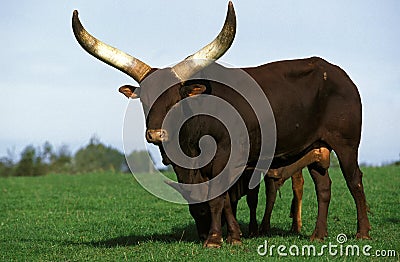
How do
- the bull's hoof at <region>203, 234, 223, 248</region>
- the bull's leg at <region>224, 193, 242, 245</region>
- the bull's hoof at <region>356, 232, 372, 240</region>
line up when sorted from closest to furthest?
the bull's hoof at <region>203, 234, 223, 248</region>, the bull's leg at <region>224, 193, 242, 245</region>, the bull's hoof at <region>356, 232, 372, 240</region>

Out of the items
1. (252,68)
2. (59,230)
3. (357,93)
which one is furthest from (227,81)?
(59,230)

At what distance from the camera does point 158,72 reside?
32.5 ft

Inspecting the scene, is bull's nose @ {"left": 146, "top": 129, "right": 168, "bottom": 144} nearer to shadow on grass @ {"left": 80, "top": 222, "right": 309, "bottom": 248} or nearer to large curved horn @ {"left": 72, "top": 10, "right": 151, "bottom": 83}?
large curved horn @ {"left": 72, "top": 10, "right": 151, "bottom": 83}

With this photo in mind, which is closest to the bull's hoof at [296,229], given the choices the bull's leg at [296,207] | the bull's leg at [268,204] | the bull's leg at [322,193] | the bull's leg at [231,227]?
the bull's leg at [296,207]

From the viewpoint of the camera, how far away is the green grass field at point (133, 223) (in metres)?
9.86

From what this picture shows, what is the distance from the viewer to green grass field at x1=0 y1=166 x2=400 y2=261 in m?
9.86

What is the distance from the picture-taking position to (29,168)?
5203 centimetres

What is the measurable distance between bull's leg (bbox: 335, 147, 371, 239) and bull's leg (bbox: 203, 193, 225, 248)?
7.47 ft

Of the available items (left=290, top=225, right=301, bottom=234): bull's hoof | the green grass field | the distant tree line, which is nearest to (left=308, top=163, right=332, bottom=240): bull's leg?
the green grass field

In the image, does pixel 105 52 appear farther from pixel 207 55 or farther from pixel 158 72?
pixel 207 55

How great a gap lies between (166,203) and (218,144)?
8875 mm
